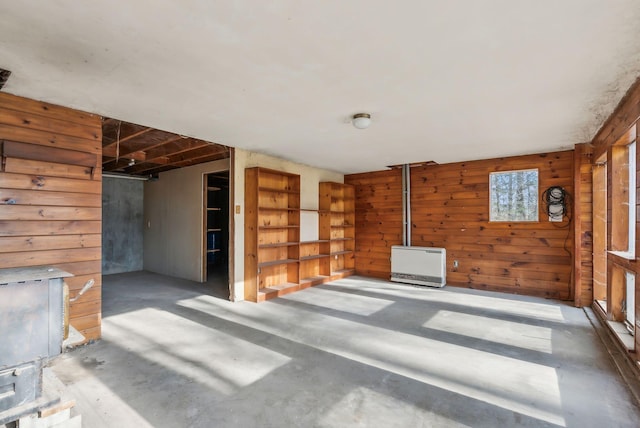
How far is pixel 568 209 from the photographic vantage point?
465 centimetres

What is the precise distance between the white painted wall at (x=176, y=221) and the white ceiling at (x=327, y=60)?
2726 millimetres

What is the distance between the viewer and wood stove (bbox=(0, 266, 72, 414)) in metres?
1.56

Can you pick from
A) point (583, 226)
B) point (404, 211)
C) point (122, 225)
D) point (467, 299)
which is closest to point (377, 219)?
point (404, 211)

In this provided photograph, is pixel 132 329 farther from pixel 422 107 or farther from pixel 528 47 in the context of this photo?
pixel 528 47

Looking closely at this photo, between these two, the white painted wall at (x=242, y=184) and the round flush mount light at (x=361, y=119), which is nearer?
the round flush mount light at (x=361, y=119)

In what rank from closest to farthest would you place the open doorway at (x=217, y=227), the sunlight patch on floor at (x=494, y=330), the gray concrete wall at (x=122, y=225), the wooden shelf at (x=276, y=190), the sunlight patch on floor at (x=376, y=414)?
1. the sunlight patch on floor at (x=376, y=414)
2. the sunlight patch on floor at (x=494, y=330)
3. the wooden shelf at (x=276, y=190)
4. the gray concrete wall at (x=122, y=225)
5. the open doorway at (x=217, y=227)

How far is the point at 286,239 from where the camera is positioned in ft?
18.2

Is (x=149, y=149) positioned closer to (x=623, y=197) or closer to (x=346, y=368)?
(x=346, y=368)

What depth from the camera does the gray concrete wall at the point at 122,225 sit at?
6.86m

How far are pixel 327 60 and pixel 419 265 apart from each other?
14.7 feet

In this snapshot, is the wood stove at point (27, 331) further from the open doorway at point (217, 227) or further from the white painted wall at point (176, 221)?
the open doorway at point (217, 227)

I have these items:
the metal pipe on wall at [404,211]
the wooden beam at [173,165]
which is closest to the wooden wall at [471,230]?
the metal pipe on wall at [404,211]

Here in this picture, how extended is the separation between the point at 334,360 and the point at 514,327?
2216 mm

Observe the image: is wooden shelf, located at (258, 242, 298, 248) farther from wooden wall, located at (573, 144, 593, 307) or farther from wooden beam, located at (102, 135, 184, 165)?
wooden wall, located at (573, 144, 593, 307)
